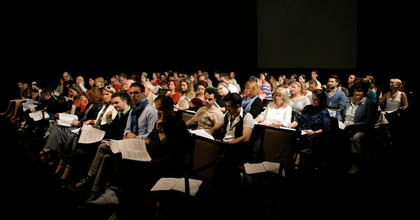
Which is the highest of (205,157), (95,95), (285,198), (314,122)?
(95,95)

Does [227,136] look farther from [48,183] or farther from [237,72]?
[237,72]

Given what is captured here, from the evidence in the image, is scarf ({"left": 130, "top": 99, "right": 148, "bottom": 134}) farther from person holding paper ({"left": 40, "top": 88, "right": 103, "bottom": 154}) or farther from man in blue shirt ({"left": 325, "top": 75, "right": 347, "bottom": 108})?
man in blue shirt ({"left": 325, "top": 75, "right": 347, "bottom": 108})

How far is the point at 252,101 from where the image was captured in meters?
4.82

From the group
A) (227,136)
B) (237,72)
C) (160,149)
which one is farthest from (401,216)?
(237,72)

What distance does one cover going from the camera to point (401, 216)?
2.88 m

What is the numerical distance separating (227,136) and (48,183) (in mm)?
2442

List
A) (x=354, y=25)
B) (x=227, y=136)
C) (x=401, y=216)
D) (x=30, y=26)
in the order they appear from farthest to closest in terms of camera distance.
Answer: (x=30, y=26)
(x=354, y=25)
(x=227, y=136)
(x=401, y=216)

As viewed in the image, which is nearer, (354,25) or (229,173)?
(229,173)

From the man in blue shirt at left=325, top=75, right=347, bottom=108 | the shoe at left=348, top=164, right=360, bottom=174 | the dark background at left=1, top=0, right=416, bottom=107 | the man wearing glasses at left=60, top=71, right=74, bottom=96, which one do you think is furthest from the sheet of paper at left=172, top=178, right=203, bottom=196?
the dark background at left=1, top=0, right=416, bottom=107

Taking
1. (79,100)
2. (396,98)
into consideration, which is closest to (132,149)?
(79,100)

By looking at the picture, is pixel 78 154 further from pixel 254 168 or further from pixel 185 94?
pixel 254 168

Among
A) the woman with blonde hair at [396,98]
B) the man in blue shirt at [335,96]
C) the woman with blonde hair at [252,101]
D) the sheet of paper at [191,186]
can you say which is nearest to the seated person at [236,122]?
the sheet of paper at [191,186]

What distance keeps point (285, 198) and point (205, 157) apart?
46.2 inches

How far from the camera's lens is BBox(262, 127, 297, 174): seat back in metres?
3.16
